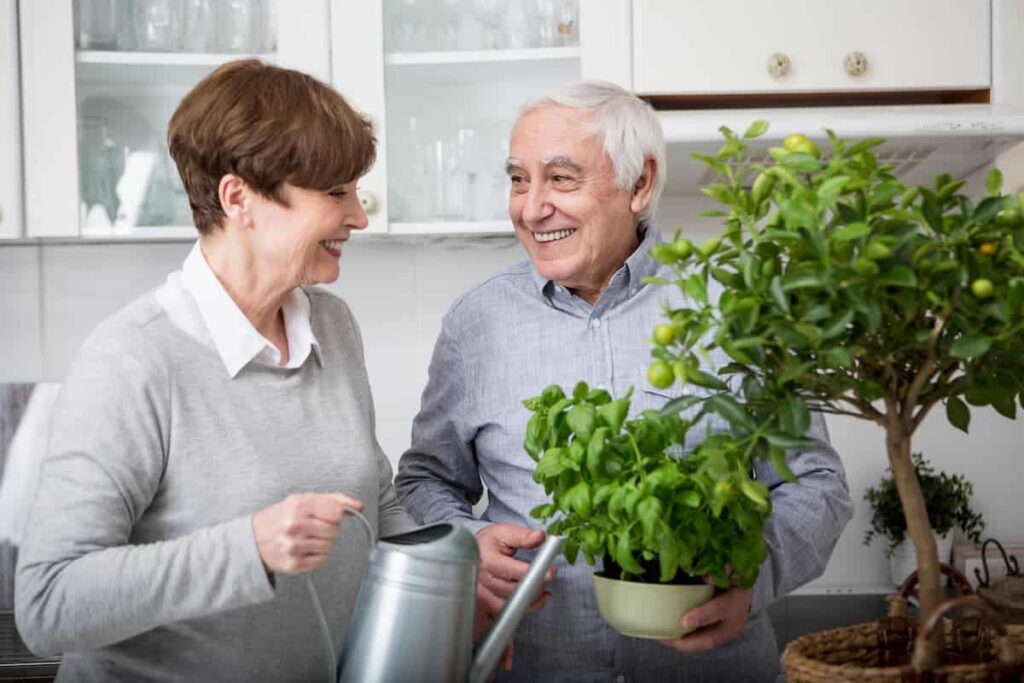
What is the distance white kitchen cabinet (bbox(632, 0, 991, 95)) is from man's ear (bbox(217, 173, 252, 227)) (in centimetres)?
109

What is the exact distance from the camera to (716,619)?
1.09 m

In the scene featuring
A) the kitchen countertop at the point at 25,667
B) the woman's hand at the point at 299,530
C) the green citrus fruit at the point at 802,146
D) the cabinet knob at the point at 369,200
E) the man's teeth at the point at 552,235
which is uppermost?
the cabinet knob at the point at 369,200

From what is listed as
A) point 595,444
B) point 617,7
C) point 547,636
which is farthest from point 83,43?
point 595,444

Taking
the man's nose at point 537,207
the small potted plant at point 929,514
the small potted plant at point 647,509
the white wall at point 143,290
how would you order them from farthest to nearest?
the white wall at point 143,290 → the small potted plant at point 929,514 → the man's nose at point 537,207 → the small potted plant at point 647,509

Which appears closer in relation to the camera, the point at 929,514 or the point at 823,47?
the point at 823,47

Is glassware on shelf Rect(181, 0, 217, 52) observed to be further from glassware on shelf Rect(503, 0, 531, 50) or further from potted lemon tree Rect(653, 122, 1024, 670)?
potted lemon tree Rect(653, 122, 1024, 670)

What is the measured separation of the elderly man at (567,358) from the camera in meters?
1.52

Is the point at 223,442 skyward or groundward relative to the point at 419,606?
skyward

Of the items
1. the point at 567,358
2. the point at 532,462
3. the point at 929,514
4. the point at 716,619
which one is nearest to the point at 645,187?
the point at 567,358

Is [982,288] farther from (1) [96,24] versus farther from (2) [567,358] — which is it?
(1) [96,24]

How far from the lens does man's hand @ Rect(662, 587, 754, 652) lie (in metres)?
1.07

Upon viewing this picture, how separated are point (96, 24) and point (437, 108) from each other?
715mm

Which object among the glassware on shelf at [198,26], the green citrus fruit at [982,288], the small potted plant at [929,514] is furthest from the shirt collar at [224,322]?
the small potted plant at [929,514]

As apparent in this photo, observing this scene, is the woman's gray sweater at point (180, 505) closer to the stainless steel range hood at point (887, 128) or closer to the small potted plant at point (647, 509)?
the small potted plant at point (647, 509)
